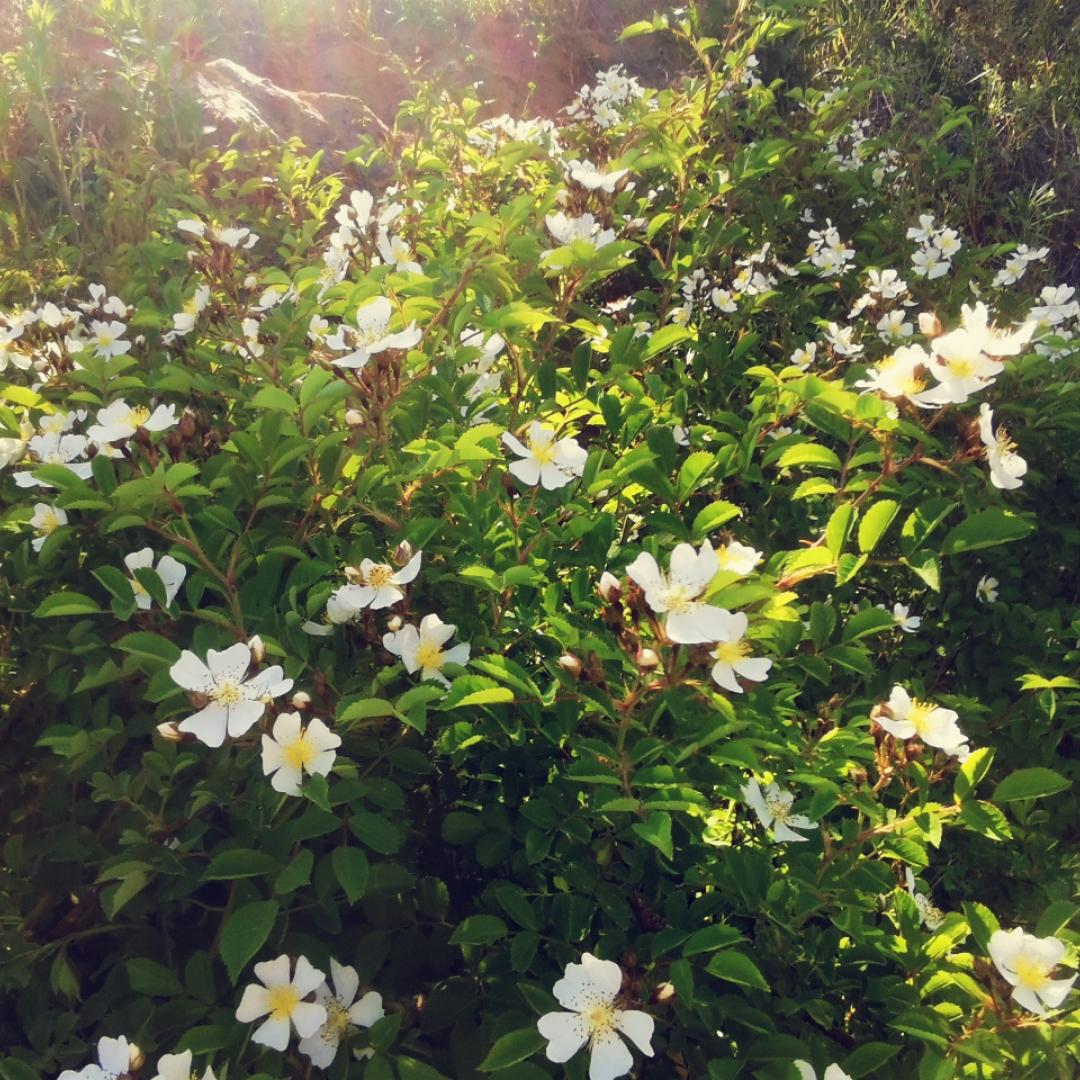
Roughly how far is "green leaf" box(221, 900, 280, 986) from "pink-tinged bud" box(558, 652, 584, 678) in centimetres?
43

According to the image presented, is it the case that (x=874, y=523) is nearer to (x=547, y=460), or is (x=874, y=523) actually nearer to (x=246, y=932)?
(x=547, y=460)

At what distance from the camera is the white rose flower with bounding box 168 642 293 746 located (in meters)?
0.99

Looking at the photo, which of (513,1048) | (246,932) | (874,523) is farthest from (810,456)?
(246,932)

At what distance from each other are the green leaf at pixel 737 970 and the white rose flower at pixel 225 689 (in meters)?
0.57

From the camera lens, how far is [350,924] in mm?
1221

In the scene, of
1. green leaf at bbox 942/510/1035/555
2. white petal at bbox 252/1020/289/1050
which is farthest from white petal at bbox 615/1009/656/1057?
green leaf at bbox 942/510/1035/555

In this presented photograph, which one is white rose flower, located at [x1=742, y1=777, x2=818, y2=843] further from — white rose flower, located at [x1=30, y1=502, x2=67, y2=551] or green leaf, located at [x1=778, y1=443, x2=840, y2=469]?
white rose flower, located at [x1=30, y1=502, x2=67, y2=551]

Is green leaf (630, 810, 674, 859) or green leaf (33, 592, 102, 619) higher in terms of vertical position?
green leaf (630, 810, 674, 859)

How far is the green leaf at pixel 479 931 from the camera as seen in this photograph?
1.00 metres

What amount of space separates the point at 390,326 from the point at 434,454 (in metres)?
0.29

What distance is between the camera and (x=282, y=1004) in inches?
39.2

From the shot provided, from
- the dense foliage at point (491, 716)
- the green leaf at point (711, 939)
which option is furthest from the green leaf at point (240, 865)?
the green leaf at point (711, 939)

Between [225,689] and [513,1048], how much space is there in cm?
52

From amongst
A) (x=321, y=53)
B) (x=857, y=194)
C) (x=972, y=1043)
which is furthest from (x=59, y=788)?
(x=321, y=53)
